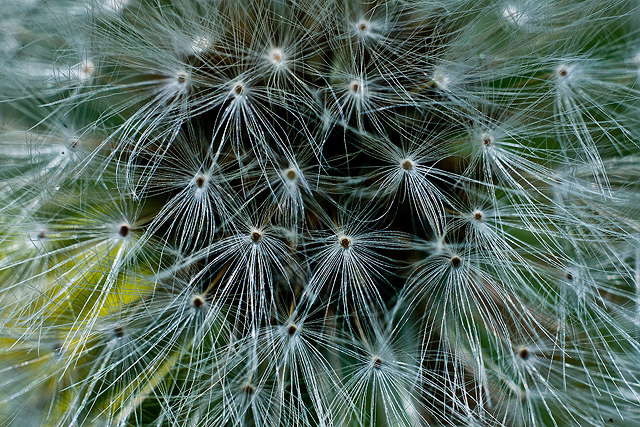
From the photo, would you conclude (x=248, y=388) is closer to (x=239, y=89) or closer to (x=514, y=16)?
(x=239, y=89)

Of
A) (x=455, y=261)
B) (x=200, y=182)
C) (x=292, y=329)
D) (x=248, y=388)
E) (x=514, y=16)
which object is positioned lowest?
(x=248, y=388)

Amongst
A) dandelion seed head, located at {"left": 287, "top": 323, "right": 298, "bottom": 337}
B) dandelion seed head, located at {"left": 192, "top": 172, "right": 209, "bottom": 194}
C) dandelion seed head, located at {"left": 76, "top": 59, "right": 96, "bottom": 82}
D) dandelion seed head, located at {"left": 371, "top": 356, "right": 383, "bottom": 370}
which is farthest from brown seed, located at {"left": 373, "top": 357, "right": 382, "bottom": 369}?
dandelion seed head, located at {"left": 76, "top": 59, "right": 96, "bottom": 82}

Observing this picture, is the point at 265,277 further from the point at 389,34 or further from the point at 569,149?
the point at 569,149

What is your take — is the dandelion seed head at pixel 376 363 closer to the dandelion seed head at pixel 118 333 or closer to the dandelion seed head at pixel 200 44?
the dandelion seed head at pixel 118 333

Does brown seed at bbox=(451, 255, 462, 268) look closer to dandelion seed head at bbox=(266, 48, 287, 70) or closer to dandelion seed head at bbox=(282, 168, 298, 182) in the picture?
dandelion seed head at bbox=(282, 168, 298, 182)

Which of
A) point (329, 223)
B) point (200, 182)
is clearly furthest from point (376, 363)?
point (200, 182)

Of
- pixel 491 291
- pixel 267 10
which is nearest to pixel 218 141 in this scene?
pixel 267 10

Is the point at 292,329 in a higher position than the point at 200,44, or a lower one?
lower

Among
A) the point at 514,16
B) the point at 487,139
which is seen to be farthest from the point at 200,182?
the point at 514,16

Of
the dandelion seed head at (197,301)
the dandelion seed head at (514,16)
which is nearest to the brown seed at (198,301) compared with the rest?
the dandelion seed head at (197,301)
